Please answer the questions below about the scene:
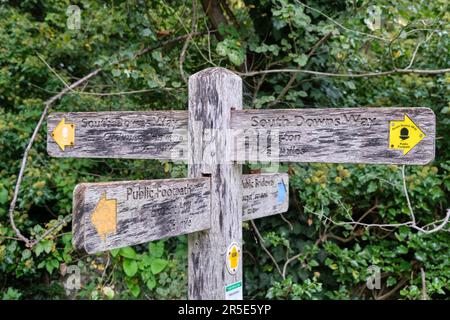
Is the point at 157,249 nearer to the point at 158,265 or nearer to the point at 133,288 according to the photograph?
the point at 158,265

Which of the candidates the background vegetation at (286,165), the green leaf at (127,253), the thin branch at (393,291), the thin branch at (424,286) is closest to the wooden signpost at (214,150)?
the background vegetation at (286,165)

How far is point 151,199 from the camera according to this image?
1382 millimetres

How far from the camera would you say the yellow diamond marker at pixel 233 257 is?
1705 millimetres

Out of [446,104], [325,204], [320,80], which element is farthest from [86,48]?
[446,104]

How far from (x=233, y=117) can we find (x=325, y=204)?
146 centimetres

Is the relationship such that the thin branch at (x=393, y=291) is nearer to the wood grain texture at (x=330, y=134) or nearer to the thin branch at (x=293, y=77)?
the thin branch at (x=293, y=77)

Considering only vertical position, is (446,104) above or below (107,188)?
above

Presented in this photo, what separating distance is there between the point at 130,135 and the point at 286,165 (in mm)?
1547

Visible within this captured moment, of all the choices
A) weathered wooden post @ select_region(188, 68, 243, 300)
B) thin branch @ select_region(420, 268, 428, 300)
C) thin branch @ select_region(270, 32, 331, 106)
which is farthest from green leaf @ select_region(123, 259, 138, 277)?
thin branch @ select_region(420, 268, 428, 300)

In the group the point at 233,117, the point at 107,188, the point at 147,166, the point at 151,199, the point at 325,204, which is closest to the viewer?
the point at 107,188

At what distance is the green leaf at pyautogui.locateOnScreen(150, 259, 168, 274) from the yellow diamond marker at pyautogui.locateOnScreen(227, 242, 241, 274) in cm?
175

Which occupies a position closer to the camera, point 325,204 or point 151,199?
point 151,199

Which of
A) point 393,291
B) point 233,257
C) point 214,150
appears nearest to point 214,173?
point 214,150

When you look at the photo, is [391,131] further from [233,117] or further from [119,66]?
[119,66]
